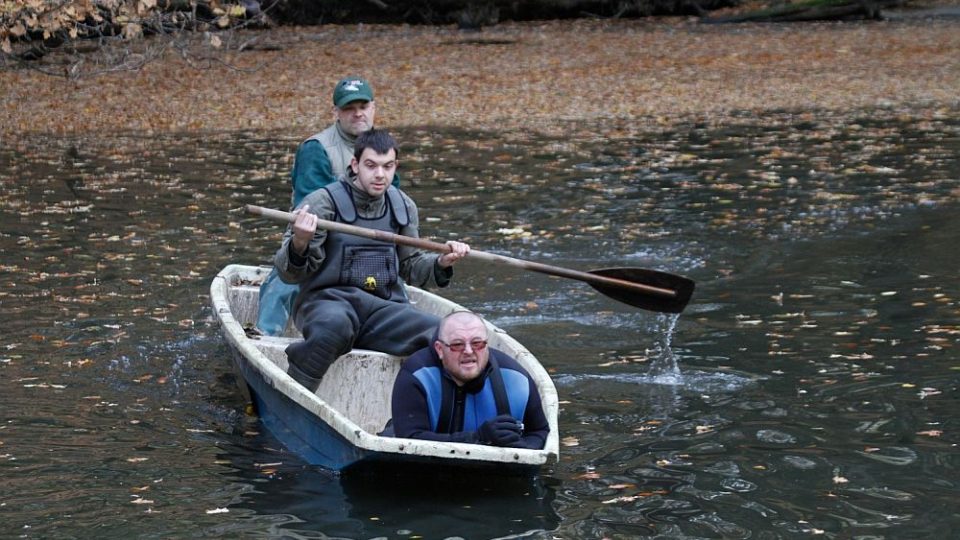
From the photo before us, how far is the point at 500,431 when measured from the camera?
22.8ft

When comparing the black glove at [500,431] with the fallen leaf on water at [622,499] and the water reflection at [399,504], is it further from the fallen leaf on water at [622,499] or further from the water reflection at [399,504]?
the fallen leaf on water at [622,499]

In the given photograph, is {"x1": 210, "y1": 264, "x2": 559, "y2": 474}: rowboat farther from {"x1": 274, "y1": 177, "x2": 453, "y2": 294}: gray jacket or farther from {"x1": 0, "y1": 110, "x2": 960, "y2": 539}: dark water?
{"x1": 274, "y1": 177, "x2": 453, "y2": 294}: gray jacket

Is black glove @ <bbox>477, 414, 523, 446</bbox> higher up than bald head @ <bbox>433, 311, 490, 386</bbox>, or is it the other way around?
bald head @ <bbox>433, 311, 490, 386</bbox>

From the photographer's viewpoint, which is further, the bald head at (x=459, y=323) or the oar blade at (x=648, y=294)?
the oar blade at (x=648, y=294)

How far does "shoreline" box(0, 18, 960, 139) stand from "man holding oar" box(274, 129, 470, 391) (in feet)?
43.4

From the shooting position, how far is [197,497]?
7.33 metres

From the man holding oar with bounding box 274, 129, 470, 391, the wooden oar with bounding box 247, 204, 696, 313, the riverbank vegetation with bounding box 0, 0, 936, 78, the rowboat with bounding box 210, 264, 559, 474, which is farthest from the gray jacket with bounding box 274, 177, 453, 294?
the riverbank vegetation with bounding box 0, 0, 936, 78

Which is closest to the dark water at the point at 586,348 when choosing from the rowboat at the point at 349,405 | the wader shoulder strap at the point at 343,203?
the rowboat at the point at 349,405

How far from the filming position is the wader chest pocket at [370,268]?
27.6 feet

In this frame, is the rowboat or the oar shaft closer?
the rowboat

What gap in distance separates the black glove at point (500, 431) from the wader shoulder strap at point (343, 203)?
1.75 metres

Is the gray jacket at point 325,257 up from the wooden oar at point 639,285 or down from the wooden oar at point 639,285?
up

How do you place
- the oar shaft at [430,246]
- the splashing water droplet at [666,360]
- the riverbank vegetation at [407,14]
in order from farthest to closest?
the riverbank vegetation at [407,14] < the splashing water droplet at [666,360] < the oar shaft at [430,246]

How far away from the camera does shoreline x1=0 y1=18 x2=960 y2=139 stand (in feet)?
75.7
